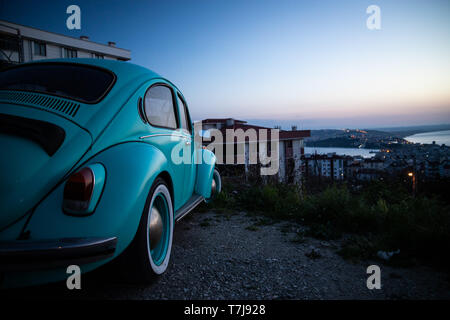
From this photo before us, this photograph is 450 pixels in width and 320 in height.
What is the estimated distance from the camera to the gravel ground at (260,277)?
1.98m

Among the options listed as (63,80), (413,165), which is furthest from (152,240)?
(413,165)

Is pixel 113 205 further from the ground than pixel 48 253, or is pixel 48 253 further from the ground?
A: pixel 113 205

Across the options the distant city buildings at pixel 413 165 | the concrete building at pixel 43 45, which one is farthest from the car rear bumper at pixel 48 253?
the concrete building at pixel 43 45

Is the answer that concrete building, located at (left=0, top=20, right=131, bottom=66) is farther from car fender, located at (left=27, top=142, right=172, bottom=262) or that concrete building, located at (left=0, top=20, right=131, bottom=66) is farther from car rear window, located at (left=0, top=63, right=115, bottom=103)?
car fender, located at (left=27, top=142, right=172, bottom=262)

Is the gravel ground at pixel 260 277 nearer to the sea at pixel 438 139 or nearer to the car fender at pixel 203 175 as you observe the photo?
the car fender at pixel 203 175

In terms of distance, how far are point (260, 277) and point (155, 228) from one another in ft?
3.38

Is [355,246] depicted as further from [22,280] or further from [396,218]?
[22,280]

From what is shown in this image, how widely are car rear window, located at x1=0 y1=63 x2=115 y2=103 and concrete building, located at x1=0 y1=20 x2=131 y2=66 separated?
94.7ft

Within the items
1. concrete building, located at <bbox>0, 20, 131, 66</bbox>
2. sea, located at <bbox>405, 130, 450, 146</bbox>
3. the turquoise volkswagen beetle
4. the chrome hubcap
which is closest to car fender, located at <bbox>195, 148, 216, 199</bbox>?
the turquoise volkswagen beetle

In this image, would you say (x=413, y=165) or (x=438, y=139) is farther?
(x=438, y=139)

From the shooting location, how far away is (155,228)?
2.14 metres

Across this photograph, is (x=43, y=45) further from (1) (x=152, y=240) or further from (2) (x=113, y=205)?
(2) (x=113, y=205)
